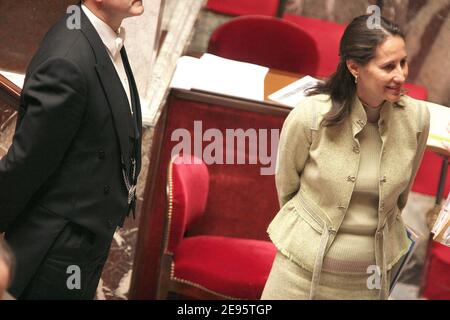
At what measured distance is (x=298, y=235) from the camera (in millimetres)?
2738

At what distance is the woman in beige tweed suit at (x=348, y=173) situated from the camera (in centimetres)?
263

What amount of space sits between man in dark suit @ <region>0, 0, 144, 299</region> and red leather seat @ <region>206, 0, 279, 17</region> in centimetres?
342

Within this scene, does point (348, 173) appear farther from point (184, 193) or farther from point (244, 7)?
point (244, 7)

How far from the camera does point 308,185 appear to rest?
2.75 meters

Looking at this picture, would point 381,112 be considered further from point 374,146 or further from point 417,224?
point 417,224

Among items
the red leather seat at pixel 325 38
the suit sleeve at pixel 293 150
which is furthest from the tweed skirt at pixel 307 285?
the red leather seat at pixel 325 38

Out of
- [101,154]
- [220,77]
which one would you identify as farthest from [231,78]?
[101,154]

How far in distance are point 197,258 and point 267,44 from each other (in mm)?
1627

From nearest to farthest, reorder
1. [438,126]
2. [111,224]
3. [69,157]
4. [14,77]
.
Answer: [69,157] < [111,224] < [14,77] < [438,126]

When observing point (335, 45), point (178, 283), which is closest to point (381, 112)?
point (178, 283)

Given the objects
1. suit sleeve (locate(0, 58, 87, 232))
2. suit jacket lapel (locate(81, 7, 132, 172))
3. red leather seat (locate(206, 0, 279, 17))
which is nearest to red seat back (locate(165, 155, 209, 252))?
suit jacket lapel (locate(81, 7, 132, 172))

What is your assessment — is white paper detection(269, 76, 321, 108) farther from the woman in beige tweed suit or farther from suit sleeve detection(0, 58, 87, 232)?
suit sleeve detection(0, 58, 87, 232)

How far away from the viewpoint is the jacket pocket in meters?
2.71

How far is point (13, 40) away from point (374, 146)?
1433 mm
